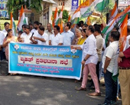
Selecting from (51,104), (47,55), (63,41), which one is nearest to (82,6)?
(63,41)

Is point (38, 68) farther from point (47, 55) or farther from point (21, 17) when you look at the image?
point (21, 17)

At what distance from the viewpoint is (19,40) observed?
809 centimetres

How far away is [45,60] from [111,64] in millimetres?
2910

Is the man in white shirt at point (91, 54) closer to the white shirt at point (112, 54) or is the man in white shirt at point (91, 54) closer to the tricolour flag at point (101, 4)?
the white shirt at point (112, 54)

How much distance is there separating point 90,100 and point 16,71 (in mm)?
3129

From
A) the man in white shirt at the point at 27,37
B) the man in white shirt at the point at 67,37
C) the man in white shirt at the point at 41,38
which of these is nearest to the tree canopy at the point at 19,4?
the man in white shirt at the point at 27,37

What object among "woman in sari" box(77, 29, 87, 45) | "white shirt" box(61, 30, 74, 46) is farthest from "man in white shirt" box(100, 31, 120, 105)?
"white shirt" box(61, 30, 74, 46)

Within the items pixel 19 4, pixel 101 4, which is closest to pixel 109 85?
pixel 101 4

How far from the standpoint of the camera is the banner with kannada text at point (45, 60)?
7.19m

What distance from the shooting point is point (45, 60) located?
7438mm

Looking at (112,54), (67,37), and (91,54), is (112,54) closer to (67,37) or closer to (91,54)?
(91,54)

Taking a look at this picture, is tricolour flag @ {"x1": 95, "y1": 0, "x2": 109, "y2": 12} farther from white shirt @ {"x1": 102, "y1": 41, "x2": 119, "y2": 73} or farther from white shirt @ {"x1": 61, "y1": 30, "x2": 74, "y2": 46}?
white shirt @ {"x1": 102, "y1": 41, "x2": 119, "y2": 73}

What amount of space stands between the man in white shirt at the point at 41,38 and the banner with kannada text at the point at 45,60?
9.8 inches

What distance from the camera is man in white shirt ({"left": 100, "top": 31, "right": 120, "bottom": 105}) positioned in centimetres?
491
